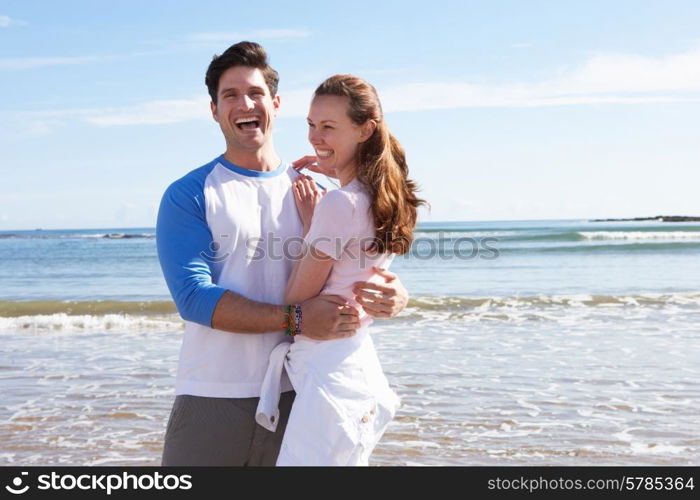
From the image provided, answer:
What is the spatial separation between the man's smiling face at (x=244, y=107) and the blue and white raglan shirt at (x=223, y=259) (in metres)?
0.13

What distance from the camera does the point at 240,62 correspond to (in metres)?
2.68

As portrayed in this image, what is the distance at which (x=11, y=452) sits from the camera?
5504 mm

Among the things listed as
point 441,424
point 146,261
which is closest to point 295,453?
point 441,424

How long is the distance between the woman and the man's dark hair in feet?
0.76

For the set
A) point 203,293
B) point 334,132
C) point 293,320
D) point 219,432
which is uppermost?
point 334,132

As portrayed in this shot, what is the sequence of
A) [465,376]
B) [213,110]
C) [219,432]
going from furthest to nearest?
[465,376] → [213,110] → [219,432]

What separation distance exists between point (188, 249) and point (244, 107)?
531mm

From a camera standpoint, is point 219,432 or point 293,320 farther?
point 219,432

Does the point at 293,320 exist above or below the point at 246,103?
below

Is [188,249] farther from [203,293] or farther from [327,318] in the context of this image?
[327,318]

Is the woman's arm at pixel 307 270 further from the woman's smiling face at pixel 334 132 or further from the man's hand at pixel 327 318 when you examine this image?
the woman's smiling face at pixel 334 132

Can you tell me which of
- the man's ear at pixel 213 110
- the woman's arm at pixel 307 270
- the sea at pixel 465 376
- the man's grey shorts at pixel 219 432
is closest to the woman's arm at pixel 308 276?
the woman's arm at pixel 307 270

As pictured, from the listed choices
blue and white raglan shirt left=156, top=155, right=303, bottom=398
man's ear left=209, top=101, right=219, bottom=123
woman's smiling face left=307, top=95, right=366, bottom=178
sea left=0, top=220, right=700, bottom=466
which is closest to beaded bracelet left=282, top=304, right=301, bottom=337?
blue and white raglan shirt left=156, top=155, right=303, bottom=398

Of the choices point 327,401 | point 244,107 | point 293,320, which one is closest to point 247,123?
point 244,107
